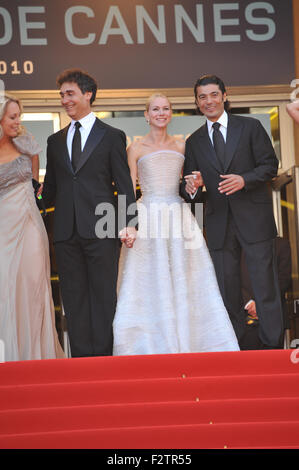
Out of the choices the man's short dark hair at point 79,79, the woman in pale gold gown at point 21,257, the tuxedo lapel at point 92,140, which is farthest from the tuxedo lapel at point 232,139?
the woman in pale gold gown at point 21,257

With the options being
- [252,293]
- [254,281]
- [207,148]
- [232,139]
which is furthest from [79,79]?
[252,293]

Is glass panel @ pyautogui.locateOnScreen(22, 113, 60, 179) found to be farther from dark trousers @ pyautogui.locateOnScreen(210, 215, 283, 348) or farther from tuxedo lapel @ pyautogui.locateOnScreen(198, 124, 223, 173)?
dark trousers @ pyautogui.locateOnScreen(210, 215, 283, 348)

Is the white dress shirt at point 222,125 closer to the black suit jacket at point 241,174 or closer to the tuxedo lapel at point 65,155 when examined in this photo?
the black suit jacket at point 241,174

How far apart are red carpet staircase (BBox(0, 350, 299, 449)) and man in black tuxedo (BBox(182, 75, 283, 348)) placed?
0.87 metres

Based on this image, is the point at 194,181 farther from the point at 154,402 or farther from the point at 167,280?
the point at 154,402

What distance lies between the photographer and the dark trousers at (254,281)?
4.50 m

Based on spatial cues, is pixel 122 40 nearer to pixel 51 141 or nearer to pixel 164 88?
pixel 164 88

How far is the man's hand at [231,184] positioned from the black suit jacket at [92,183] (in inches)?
21.1

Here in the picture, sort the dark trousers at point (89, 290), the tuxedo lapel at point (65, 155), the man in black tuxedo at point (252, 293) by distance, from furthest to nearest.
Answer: the man in black tuxedo at point (252, 293) < the tuxedo lapel at point (65, 155) < the dark trousers at point (89, 290)

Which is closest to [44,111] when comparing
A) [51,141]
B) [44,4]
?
[44,4]

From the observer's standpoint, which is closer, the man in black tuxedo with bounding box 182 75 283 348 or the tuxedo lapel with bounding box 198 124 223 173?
the man in black tuxedo with bounding box 182 75 283 348

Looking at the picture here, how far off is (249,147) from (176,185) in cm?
52

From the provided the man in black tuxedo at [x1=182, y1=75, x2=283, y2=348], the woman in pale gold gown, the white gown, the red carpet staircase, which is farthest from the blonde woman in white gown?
the red carpet staircase

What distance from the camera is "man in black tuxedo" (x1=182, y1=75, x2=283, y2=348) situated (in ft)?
15.0
